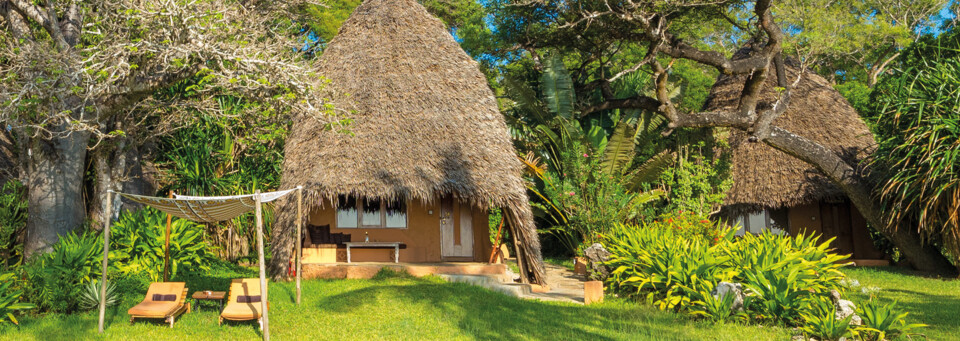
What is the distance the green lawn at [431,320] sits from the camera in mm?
7078

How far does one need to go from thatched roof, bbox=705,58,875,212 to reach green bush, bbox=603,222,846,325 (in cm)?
529

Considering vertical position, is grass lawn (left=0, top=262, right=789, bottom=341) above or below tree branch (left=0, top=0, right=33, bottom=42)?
below

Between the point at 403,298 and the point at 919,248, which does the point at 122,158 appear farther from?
the point at 919,248

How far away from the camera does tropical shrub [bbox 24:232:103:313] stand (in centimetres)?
820

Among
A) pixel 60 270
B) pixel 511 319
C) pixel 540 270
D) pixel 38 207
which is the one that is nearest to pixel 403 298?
pixel 511 319

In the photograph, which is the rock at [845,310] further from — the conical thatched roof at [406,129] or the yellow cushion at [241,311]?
the yellow cushion at [241,311]

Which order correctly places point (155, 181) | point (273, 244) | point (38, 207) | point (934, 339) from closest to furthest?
point (934, 339)
point (38, 207)
point (273, 244)
point (155, 181)

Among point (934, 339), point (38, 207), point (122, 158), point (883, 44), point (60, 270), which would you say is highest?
point (883, 44)

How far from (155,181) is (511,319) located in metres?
9.44

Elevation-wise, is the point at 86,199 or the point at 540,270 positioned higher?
the point at 86,199

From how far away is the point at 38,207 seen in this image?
9.82 metres

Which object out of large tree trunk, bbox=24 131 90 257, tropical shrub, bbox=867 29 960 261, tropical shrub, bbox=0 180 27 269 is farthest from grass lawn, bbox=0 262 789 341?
tropical shrub, bbox=867 29 960 261

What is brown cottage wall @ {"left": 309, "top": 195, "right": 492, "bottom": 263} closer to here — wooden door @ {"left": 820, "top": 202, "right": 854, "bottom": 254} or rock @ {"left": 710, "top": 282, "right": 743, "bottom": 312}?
rock @ {"left": 710, "top": 282, "right": 743, "bottom": 312}

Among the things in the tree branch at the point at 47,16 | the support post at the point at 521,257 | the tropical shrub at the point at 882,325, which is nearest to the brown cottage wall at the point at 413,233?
the support post at the point at 521,257
